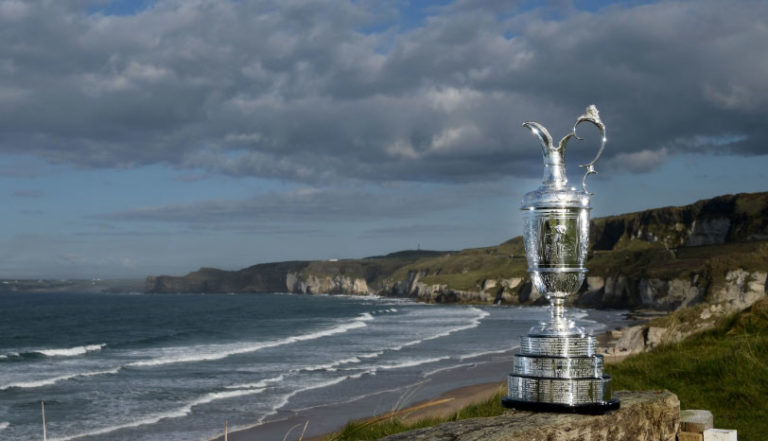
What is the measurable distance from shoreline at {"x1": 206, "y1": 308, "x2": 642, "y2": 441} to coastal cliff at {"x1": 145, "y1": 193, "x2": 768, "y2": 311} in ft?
101

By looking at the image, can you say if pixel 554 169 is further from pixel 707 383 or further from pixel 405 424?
pixel 707 383

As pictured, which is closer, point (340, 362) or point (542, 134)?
point (542, 134)

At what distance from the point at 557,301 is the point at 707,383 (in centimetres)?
484

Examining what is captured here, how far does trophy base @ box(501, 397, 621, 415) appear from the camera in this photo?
4.23 metres

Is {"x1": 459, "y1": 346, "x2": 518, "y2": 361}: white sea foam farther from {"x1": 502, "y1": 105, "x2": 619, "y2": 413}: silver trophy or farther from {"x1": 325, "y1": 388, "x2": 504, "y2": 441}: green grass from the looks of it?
Answer: {"x1": 502, "y1": 105, "x2": 619, "y2": 413}: silver trophy

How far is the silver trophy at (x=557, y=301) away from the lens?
4273mm

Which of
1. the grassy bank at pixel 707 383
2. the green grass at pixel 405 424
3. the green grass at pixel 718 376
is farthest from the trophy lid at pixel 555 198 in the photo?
the green grass at pixel 405 424

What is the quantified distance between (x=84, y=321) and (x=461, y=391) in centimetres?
6290

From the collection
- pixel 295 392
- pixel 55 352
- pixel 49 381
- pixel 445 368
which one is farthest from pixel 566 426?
pixel 55 352

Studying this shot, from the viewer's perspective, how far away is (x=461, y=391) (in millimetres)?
23234

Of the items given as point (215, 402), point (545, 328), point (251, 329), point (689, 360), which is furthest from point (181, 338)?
point (545, 328)

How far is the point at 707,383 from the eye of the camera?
8.46 m

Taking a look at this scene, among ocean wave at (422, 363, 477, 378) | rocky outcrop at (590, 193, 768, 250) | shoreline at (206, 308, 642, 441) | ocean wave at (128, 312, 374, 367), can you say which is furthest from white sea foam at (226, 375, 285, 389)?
rocky outcrop at (590, 193, 768, 250)

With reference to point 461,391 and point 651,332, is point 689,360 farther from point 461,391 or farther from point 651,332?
point 651,332
